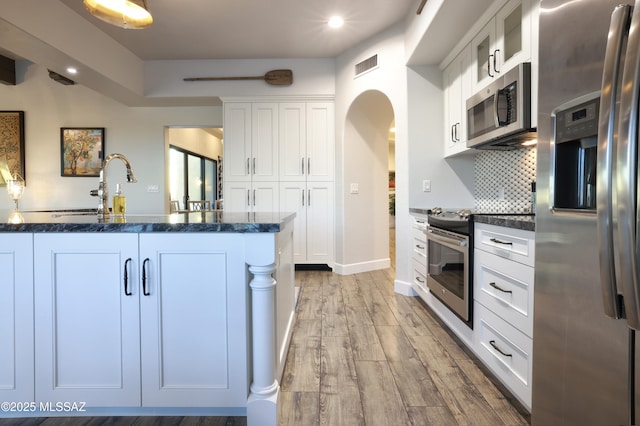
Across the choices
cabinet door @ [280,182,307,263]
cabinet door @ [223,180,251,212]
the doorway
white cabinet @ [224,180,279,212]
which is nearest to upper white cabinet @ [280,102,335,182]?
cabinet door @ [280,182,307,263]

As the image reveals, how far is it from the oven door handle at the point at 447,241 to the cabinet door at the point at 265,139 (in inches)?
97.0

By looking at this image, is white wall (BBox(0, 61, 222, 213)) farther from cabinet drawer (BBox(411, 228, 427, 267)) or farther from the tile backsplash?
the tile backsplash

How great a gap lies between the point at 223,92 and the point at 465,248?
3775 millimetres

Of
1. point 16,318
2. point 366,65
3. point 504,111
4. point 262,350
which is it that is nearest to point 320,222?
point 366,65

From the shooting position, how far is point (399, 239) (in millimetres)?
3473

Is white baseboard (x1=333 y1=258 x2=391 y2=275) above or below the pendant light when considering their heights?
below

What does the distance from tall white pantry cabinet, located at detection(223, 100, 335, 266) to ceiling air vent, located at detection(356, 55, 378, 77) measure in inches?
23.7

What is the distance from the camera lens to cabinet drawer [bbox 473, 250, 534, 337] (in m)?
1.45

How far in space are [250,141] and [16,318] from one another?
3.40 meters

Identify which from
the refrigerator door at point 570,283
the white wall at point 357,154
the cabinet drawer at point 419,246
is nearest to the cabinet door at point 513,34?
the refrigerator door at point 570,283

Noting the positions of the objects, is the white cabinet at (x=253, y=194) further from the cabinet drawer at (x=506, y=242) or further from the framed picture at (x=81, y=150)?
the cabinet drawer at (x=506, y=242)

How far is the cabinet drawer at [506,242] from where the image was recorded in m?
1.45

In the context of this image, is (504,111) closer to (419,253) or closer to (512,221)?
(512,221)

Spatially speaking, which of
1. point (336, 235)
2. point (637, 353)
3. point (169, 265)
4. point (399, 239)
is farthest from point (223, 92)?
point (637, 353)
